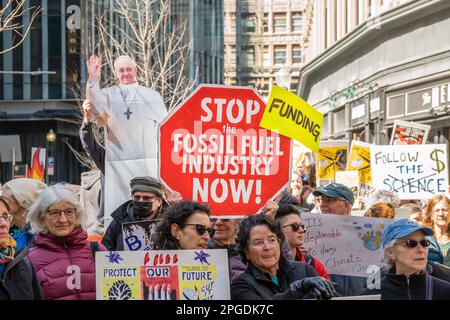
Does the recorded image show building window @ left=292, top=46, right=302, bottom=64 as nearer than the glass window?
No

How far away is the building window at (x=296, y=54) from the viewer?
114062mm

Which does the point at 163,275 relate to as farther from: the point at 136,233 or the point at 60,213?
the point at 136,233

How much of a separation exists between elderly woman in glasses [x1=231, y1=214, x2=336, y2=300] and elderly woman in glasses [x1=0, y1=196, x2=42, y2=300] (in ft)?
3.36

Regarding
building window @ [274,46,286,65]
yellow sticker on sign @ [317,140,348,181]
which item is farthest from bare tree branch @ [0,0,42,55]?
building window @ [274,46,286,65]

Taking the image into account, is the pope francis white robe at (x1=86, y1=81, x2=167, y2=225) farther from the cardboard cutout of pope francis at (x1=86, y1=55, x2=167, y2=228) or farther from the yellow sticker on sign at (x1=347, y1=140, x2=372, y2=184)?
the yellow sticker on sign at (x1=347, y1=140, x2=372, y2=184)

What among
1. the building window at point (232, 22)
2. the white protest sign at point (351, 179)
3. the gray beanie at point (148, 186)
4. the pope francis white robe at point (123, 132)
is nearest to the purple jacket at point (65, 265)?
the gray beanie at point (148, 186)

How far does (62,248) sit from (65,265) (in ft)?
0.45

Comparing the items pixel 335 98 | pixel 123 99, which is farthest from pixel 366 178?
pixel 335 98

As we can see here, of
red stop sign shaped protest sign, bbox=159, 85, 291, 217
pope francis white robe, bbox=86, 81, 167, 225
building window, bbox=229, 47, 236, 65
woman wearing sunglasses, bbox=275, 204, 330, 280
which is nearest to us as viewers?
red stop sign shaped protest sign, bbox=159, 85, 291, 217

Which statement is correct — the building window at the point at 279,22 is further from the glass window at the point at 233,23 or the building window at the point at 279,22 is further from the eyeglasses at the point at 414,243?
the eyeglasses at the point at 414,243

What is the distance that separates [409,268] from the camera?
15.6 feet

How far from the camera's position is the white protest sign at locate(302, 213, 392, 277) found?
6.46m

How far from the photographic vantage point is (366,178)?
14281 mm

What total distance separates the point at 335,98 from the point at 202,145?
101ft
